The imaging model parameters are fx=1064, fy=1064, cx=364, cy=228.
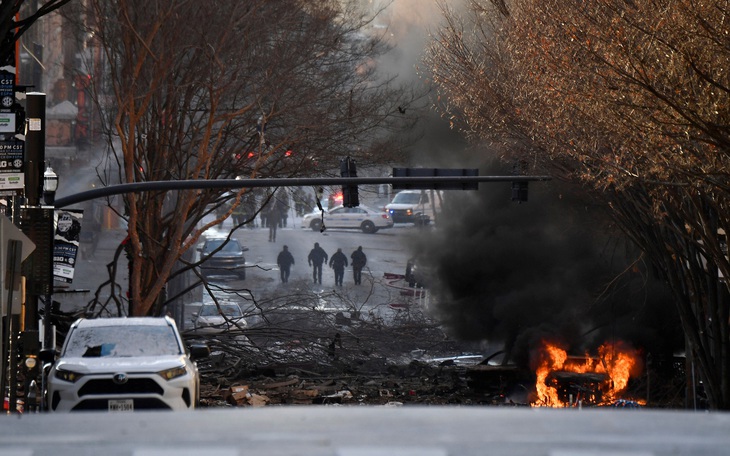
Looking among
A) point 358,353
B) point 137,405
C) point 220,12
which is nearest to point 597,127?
point 137,405

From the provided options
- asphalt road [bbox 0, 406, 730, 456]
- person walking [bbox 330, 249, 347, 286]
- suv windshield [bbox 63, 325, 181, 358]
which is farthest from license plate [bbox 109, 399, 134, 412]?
person walking [bbox 330, 249, 347, 286]

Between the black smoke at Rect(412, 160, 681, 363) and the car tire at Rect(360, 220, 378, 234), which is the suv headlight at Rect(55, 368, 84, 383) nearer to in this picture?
the black smoke at Rect(412, 160, 681, 363)

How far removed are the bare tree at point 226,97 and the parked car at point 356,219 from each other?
2716 centimetres

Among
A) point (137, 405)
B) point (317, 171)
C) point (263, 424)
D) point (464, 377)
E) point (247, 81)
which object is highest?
point (247, 81)

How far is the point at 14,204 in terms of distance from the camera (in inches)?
597

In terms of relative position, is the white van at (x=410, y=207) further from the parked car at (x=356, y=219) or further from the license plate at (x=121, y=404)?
the license plate at (x=121, y=404)

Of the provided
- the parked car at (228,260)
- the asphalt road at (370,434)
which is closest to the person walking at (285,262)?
the parked car at (228,260)

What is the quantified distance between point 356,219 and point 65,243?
120ft

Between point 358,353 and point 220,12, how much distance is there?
371 inches

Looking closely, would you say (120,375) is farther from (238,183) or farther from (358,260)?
(358,260)

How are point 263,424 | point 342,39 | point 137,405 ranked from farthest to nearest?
point 342,39, point 137,405, point 263,424

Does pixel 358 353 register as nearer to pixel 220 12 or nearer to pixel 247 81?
pixel 247 81

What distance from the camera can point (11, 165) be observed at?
1479 centimetres

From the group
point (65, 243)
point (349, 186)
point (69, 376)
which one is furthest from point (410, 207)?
point (69, 376)
